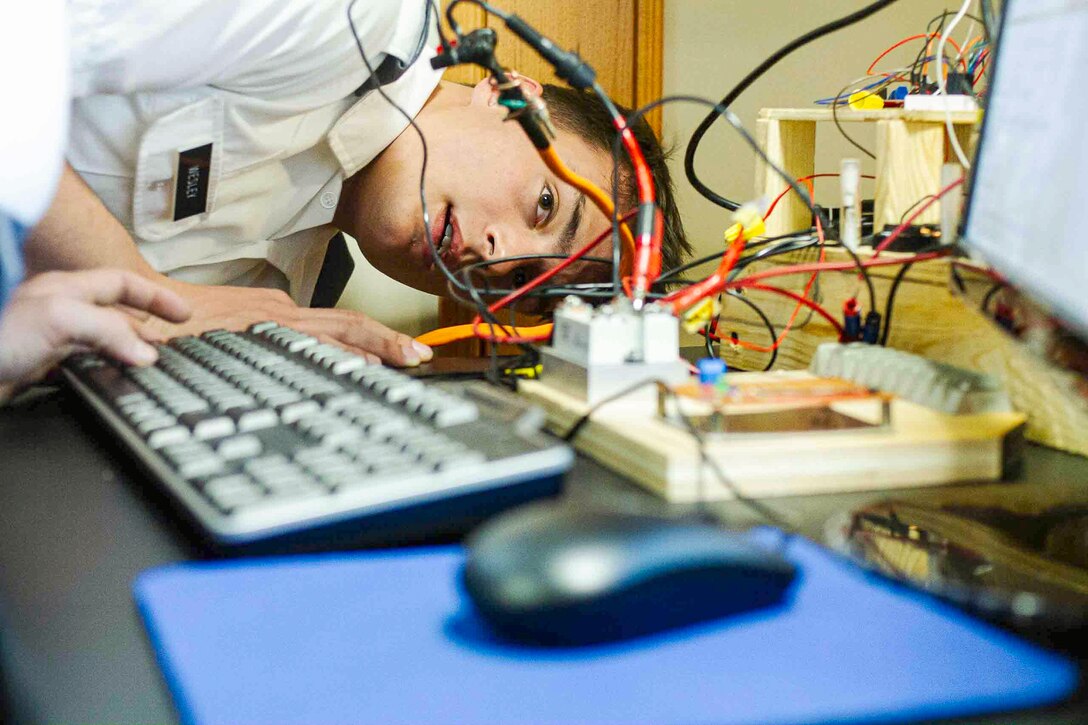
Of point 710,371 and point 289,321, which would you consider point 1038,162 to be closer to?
point 710,371

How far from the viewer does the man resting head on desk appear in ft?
3.55

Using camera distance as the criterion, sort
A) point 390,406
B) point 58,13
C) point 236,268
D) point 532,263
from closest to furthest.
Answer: point 58,13 < point 390,406 < point 532,263 < point 236,268

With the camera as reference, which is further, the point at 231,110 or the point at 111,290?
the point at 231,110

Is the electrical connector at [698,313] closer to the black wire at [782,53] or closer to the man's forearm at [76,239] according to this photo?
the black wire at [782,53]

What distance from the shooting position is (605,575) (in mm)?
308

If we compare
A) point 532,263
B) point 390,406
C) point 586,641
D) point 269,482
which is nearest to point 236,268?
point 532,263

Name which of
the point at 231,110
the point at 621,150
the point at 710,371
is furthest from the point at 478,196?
the point at 710,371

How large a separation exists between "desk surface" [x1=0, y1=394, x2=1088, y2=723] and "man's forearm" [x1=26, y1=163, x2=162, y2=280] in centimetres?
43

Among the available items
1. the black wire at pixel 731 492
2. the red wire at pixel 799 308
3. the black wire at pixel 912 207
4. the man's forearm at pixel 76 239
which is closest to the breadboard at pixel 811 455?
the black wire at pixel 731 492

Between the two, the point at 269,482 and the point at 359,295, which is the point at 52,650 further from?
the point at 359,295

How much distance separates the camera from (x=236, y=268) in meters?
1.52

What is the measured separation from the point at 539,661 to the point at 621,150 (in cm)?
117

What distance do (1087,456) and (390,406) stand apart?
1.41ft

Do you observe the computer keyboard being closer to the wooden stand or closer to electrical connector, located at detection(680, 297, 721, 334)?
electrical connector, located at detection(680, 297, 721, 334)
